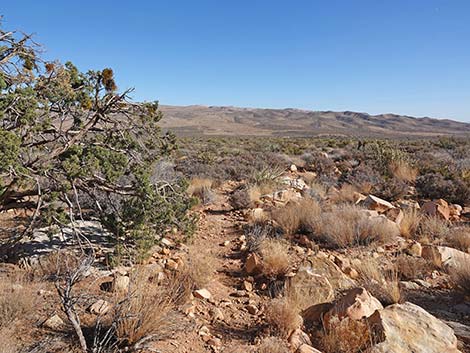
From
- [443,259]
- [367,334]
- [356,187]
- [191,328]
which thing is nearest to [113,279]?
[191,328]

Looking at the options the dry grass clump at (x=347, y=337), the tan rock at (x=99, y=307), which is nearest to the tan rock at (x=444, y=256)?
the dry grass clump at (x=347, y=337)

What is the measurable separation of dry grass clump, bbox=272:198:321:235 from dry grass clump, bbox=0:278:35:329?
3.68 meters

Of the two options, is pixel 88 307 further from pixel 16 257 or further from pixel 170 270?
pixel 16 257

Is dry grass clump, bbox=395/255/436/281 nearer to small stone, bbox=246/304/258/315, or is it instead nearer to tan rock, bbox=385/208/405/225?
tan rock, bbox=385/208/405/225

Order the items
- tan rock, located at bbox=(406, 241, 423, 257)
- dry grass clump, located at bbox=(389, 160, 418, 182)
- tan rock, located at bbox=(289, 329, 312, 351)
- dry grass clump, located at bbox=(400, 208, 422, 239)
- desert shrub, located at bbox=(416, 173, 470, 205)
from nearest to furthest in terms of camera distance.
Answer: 1. tan rock, located at bbox=(289, 329, 312, 351)
2. tan rock, located at bbox=(406, 241, 423, 257)
3. dry grass clump, located at bbox=(400, 208, 422, 239)
4. desert shrub, located at bbox=(416, 173, 470, 205)
5. dry grass clump, located at bbox=(389, 160, 418, 182)

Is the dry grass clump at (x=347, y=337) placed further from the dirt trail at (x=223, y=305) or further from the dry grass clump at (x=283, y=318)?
the dirt trail at (x=223, y=305)

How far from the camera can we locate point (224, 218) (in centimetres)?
670

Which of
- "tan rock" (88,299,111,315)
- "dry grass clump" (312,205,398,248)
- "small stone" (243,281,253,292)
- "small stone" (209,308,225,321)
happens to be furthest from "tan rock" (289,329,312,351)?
"dry grass clump" (312,205,398,248)

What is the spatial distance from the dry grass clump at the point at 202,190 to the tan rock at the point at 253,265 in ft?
11.4

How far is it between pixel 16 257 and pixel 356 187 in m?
7.47

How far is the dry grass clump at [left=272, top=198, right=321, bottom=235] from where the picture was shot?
18.4 ft

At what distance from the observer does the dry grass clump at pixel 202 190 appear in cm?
773

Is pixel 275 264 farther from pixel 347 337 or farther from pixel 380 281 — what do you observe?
pixel 347 337

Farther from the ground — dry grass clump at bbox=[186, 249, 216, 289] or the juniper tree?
the juniper tree
